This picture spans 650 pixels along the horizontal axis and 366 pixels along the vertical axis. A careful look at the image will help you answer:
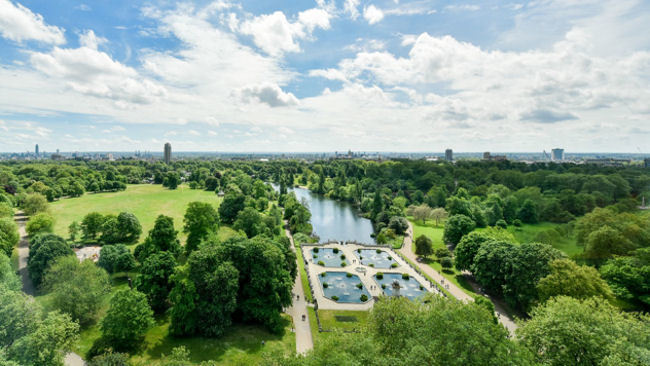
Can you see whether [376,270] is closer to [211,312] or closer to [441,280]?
[441,280]

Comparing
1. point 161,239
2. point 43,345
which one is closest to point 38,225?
point 161,239

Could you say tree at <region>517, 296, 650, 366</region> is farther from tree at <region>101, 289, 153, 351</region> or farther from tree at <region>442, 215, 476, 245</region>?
tree at <region>442, 215, 476, 245</region>

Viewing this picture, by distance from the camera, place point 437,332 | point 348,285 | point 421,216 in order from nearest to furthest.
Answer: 1. point 437,332
2. point 348,285
3. point 421,216

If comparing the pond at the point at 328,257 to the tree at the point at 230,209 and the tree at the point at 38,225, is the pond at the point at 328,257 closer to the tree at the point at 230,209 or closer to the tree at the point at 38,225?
the tree at the point at 230,209

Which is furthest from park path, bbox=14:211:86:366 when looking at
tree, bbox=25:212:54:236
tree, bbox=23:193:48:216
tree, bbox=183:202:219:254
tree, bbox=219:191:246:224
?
tree, bbox=219:191:246:224

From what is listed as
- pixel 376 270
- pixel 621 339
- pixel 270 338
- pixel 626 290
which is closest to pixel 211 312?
pixel 270 338

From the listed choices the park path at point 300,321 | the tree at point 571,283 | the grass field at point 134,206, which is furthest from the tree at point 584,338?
the grass field at point 134,206

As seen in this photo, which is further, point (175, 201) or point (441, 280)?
point (175, 201)
